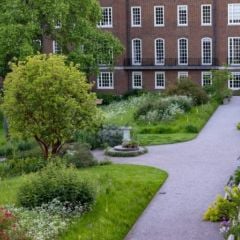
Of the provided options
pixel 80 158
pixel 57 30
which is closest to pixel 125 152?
pixel 80 158

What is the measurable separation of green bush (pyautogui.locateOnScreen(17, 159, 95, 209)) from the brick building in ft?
125

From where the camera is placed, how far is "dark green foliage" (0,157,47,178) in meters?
26.6

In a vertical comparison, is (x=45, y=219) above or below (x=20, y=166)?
above

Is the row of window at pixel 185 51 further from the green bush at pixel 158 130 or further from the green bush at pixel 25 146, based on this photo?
the green bush at pixel 25 146

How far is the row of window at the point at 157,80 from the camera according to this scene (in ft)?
188

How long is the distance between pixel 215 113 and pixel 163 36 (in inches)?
675

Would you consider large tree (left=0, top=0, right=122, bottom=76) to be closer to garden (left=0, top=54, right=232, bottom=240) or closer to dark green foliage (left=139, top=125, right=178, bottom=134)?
garden (left=0, top=54, right=232, bottom=240)

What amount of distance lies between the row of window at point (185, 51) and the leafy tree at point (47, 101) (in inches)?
1298

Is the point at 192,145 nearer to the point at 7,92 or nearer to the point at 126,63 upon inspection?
the point at 7,92

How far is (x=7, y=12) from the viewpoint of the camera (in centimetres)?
4212

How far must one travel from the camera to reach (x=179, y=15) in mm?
59219

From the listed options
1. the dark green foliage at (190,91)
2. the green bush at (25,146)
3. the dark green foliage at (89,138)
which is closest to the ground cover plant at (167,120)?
the dark green foliage at (190,91)

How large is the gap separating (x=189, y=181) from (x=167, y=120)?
50.5ft

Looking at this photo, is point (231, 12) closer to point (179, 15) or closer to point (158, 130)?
point (179, 15)
